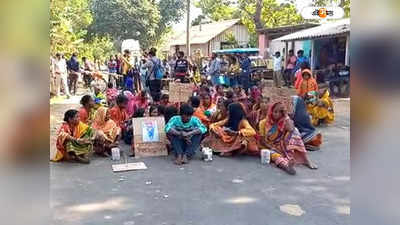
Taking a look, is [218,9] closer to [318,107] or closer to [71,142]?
[318,107]

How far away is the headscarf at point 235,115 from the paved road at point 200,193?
467 mm

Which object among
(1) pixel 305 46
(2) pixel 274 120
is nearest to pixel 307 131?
(2) pixel 274 120

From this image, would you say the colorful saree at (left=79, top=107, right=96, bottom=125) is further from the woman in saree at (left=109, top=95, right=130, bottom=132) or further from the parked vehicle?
the parked vehicle

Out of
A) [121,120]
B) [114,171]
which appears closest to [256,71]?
[121,120]

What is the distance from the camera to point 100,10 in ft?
82.1

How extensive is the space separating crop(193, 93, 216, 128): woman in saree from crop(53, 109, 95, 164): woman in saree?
1624 mm

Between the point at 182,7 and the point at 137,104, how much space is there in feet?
66.1

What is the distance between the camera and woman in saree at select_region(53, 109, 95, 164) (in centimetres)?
532

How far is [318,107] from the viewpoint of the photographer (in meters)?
7.91

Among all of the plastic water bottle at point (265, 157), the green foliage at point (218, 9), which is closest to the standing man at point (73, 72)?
the plastic water bottle at point (265, 157)

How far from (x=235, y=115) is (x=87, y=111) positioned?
2.03m

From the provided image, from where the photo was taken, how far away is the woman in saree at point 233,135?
18.8 ft

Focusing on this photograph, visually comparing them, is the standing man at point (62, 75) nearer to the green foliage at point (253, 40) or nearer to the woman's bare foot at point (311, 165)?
the woman's bare foot at point (311, 165)
